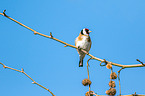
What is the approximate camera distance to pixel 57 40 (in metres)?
1.75

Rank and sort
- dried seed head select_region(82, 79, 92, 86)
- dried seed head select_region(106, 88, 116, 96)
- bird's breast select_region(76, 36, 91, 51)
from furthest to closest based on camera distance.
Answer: bird's breast select_region(76, 36, 91, 51), dried seed head select_region(82, 79, 92, 86), dried seed head select_region(106, 88, 116, 96)

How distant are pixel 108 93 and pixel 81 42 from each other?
3.19 m

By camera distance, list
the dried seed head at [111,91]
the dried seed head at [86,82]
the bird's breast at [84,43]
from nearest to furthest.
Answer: the dried seed head at [111,91] < the dried seed head at [86,82] < the bird's breast at [84,43]

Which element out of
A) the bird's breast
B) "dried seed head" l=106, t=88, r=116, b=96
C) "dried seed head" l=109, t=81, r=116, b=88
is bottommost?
"dried seed head" l=106, t=88, r=116, b=96

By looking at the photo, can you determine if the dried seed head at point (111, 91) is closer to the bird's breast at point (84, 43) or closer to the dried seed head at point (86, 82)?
the dried seed head at point (86, 82)

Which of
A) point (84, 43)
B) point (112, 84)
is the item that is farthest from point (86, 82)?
point (84, 43)

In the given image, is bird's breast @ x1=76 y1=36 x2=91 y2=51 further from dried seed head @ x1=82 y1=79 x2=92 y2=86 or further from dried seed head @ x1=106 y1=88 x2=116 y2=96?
dried seed head @ x1=106 y1=88 x2=116 y2=96

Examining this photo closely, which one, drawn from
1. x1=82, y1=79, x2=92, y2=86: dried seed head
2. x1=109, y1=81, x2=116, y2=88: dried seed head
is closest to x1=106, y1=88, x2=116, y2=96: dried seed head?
x1=109, y1=81, x2=116, y2=88: dried seed head

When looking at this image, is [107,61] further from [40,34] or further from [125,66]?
[40,34]

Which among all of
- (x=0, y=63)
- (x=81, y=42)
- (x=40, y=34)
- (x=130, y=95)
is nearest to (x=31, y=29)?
(x=40, y=34)

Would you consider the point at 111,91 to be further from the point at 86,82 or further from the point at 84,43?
the point at 84,43

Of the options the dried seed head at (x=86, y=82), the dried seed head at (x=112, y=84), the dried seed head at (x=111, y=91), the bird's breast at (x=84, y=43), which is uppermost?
the bird's breast at (x=84, y=43)

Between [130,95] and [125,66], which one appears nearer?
[130,95]

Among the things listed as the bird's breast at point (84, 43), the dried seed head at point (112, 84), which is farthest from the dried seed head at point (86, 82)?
the bird's breast at point (84, 43)
